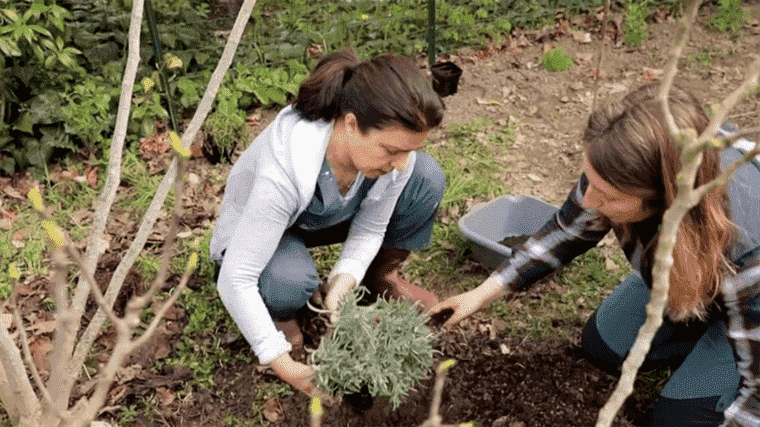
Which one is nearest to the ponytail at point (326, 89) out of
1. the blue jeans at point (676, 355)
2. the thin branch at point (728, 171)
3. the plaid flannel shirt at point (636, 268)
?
the plaid flannel shirt at point (636, 268)

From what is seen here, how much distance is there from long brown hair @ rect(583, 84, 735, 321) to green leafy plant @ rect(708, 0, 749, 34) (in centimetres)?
334

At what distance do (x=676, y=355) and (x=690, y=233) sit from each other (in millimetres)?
1013

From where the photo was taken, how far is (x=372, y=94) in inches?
74.3

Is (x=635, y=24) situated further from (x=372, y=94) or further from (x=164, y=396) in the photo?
(x=164, y=396)

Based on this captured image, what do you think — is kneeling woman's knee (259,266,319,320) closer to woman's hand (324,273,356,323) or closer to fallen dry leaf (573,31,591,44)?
woman's hand (324,273,356,323)

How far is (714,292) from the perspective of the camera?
174 cm

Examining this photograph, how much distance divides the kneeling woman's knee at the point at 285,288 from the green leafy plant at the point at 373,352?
0.24 m

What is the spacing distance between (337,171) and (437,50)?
97.2 inches

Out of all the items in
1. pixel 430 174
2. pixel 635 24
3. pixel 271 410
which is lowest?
pixel 271 410

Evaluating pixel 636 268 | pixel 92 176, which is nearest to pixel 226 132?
pixel 92 176

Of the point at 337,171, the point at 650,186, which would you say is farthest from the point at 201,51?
the point at 650,186

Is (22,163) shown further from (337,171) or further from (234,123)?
(337,171)

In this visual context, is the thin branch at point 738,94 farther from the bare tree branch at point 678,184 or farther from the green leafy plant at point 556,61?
the green leafy plant at point 556,61

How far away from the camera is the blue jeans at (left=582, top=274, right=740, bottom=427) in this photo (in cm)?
202
